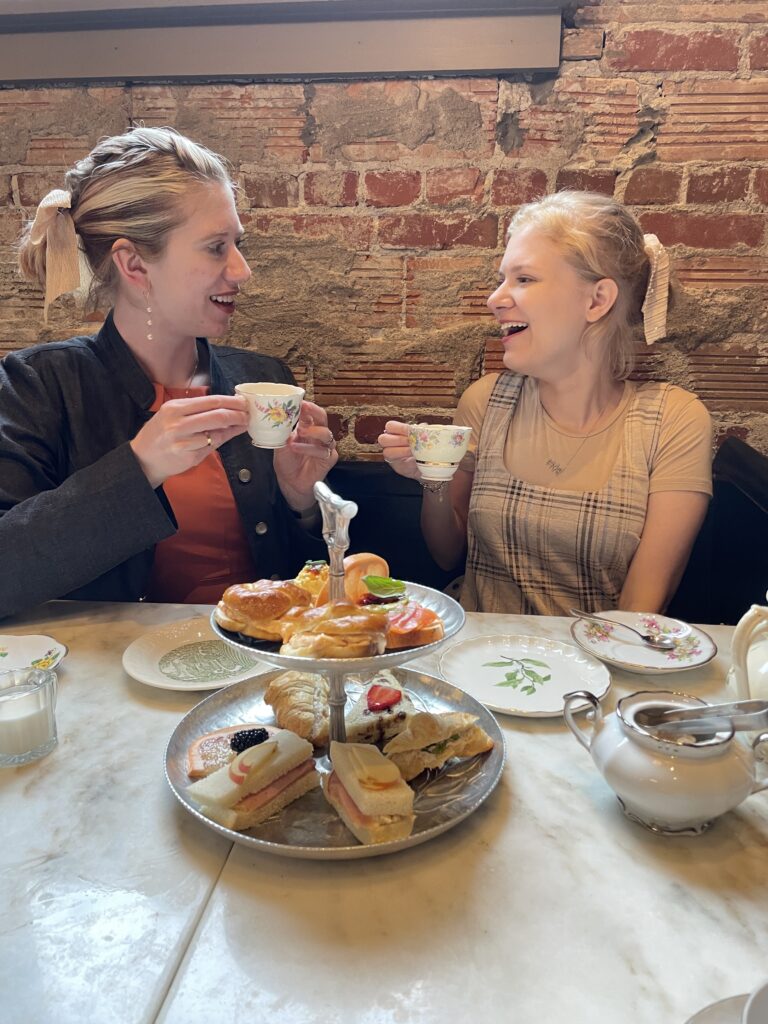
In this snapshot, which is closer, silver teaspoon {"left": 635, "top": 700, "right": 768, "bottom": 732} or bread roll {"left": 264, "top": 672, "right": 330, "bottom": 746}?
silver teaspoon {"left": 635, "top": 700, "right": 768, "bottom": 732}

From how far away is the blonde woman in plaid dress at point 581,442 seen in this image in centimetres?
155

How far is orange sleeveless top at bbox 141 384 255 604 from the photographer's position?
1.60 meters

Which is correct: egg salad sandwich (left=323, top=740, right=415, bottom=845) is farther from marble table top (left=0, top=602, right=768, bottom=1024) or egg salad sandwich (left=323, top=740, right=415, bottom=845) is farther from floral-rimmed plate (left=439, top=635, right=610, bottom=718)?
floral-rimmed plate (left=439, top=635, right=610, bottom=718)

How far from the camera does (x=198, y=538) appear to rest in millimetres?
1628

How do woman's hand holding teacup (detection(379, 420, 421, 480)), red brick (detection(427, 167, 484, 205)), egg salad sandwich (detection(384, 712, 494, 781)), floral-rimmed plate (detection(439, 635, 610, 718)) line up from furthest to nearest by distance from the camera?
red brick (detection(427, 167, 484, 205)) < woman's hand holding teacup (detection(379, 420, 421, 480)) < floral-rimmed plate (detection(439, 635, 610, 718)) < egg salad sandwich (detection(384, 712, 494, 781))

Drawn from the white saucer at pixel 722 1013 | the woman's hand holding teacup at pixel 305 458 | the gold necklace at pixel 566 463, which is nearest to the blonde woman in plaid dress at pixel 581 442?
the gold necklace at pixel 566 463

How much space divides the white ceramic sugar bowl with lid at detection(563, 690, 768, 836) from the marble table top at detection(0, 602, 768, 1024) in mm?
35

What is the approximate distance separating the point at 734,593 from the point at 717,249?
0.82 metres

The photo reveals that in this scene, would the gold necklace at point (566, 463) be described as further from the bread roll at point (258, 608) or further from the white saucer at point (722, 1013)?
the white saucer at point (722, 1013)

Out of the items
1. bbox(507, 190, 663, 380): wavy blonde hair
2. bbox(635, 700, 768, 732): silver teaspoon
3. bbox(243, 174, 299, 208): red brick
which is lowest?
bbox(635, 700, 768, 732): silver teaspoon

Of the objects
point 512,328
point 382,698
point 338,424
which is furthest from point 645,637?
point 338,424

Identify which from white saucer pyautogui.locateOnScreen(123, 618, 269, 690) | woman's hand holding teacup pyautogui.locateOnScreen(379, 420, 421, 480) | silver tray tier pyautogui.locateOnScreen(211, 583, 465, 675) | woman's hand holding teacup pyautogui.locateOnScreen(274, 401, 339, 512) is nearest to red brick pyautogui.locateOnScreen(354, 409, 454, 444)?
woman's hand holding teacup pyautogui.locateOnScreen(274, 401, 339, 512)

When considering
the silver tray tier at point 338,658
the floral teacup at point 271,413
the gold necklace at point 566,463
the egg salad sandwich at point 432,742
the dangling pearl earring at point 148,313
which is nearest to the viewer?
the silver tray tier at point 338,658

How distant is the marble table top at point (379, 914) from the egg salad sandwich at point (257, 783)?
3cm
